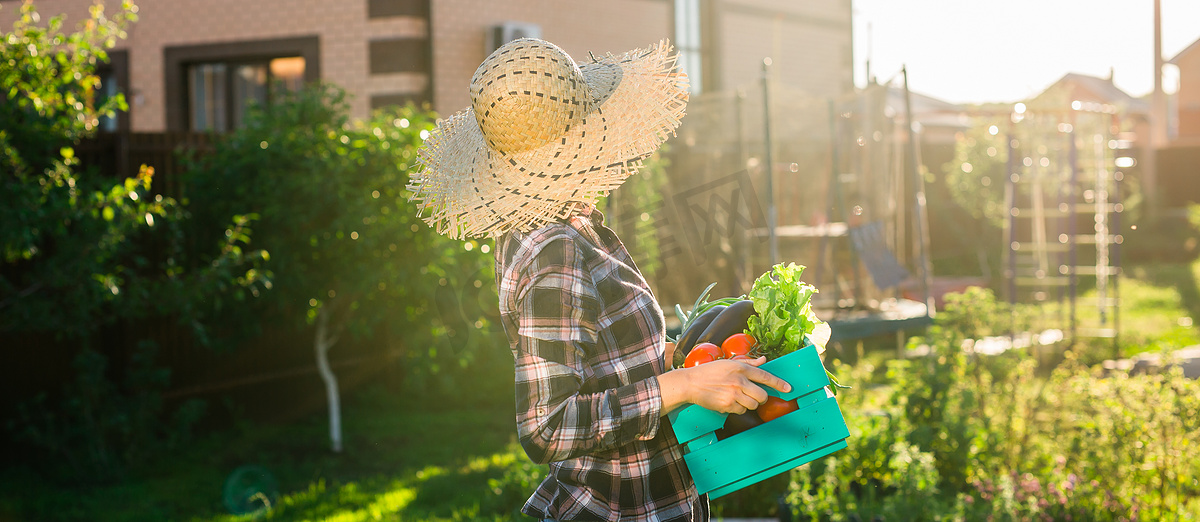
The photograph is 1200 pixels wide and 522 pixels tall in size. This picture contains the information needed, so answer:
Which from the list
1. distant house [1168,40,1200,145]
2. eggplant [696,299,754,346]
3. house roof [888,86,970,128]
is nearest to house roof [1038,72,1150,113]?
distant house [1168,40,1200,145]

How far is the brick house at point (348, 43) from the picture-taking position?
884 centimetres

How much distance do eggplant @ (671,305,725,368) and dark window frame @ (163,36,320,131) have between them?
25.0 ft

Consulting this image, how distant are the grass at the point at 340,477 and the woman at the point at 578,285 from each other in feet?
8.53

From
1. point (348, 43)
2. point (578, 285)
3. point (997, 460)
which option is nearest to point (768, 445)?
point (578, 285)

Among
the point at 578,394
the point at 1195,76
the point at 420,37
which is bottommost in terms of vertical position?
the point at 578,394

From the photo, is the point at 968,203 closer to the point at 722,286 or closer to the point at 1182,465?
the point at 722,286

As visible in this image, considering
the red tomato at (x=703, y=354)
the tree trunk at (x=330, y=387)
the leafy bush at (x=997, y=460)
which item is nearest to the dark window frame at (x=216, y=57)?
the tree trunk at (x=330, y=387)

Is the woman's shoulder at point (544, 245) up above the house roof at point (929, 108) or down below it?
below

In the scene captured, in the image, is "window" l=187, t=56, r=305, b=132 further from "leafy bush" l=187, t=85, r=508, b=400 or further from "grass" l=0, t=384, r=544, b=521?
"grass" l=0, t=384, r=544, b=521

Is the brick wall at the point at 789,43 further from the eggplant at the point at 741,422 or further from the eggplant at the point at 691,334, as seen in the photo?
the eggplant at the point at 741,422

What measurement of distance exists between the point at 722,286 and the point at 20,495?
6.02 meters

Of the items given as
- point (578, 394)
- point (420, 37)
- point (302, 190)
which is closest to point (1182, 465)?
point (578, 394)

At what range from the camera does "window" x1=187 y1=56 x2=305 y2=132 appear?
981 centimetres

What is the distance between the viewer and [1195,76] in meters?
34.5
